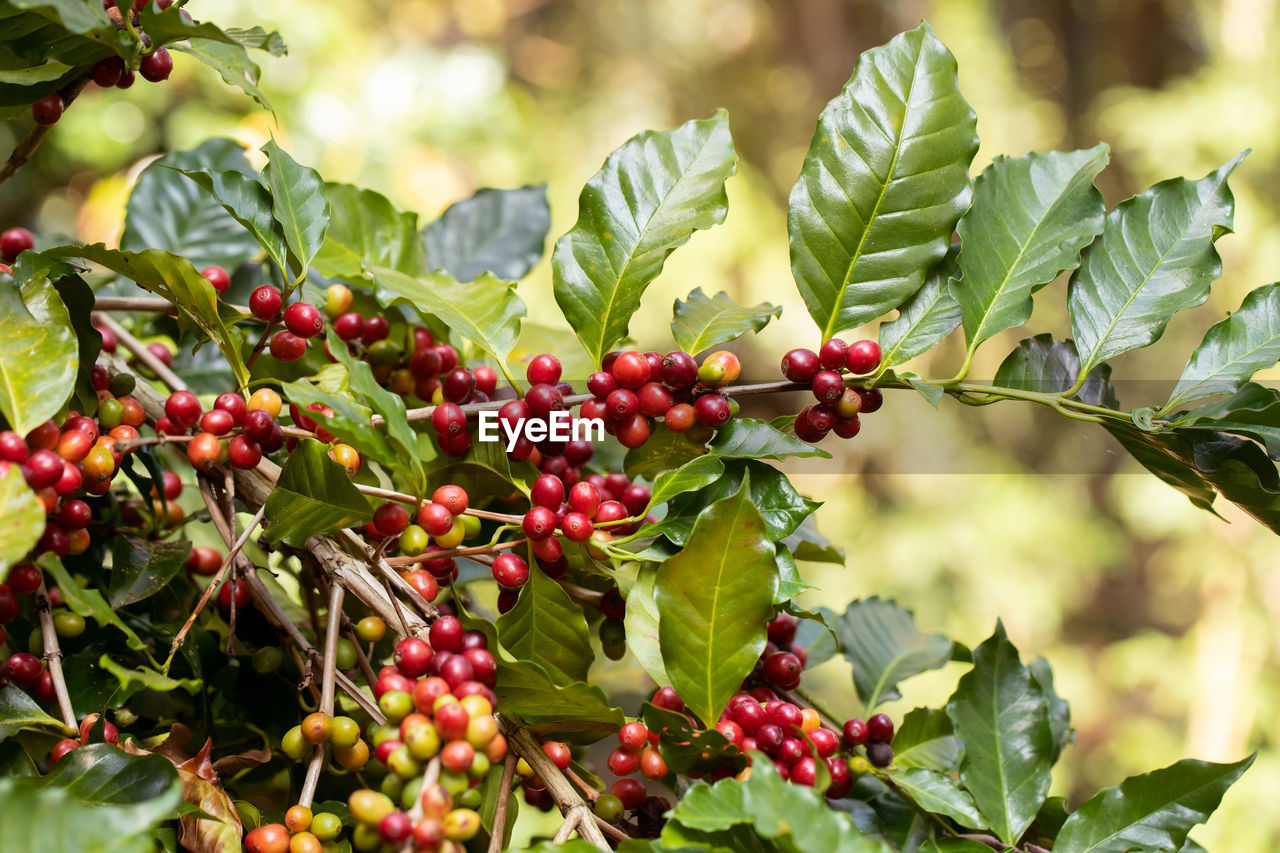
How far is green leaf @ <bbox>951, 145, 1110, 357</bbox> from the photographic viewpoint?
39cm

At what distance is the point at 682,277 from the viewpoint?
2879mm

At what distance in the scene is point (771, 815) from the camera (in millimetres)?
270

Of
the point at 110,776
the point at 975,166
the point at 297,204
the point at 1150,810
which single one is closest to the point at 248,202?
the point at 297,204

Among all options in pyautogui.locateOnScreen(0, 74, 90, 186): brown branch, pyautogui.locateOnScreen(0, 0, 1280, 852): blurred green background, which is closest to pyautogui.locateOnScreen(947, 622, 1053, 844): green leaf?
pyautogui.locateOnScreen(0, 74, 90, 186): brown branch

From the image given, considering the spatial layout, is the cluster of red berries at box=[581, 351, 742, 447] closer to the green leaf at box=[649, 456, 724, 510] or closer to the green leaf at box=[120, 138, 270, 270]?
the green leaf at box=[649, 456, 724, 510]

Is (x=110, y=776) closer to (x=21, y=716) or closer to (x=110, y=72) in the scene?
(x=21, y=716)

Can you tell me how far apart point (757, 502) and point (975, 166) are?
9.75 ft

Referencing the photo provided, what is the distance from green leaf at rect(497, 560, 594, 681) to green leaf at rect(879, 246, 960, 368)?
164mm

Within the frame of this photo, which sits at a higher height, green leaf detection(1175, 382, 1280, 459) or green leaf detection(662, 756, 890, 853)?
green leaf detection(1175, 382, 1280, 459)

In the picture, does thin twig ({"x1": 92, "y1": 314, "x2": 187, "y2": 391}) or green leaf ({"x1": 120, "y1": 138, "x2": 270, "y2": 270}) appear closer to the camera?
thin twig ({"x1": 92, "y1": 314, "x2": 187, "y2": 391})

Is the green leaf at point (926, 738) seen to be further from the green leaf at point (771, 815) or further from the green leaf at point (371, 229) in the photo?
the green leaf at point (371, 229)

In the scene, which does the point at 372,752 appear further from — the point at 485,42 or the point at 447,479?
the point at 485,42

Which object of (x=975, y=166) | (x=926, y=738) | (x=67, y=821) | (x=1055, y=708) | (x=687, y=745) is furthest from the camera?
(x=975, y=166)

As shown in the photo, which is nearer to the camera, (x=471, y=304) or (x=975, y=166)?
(x=471, y=304)
